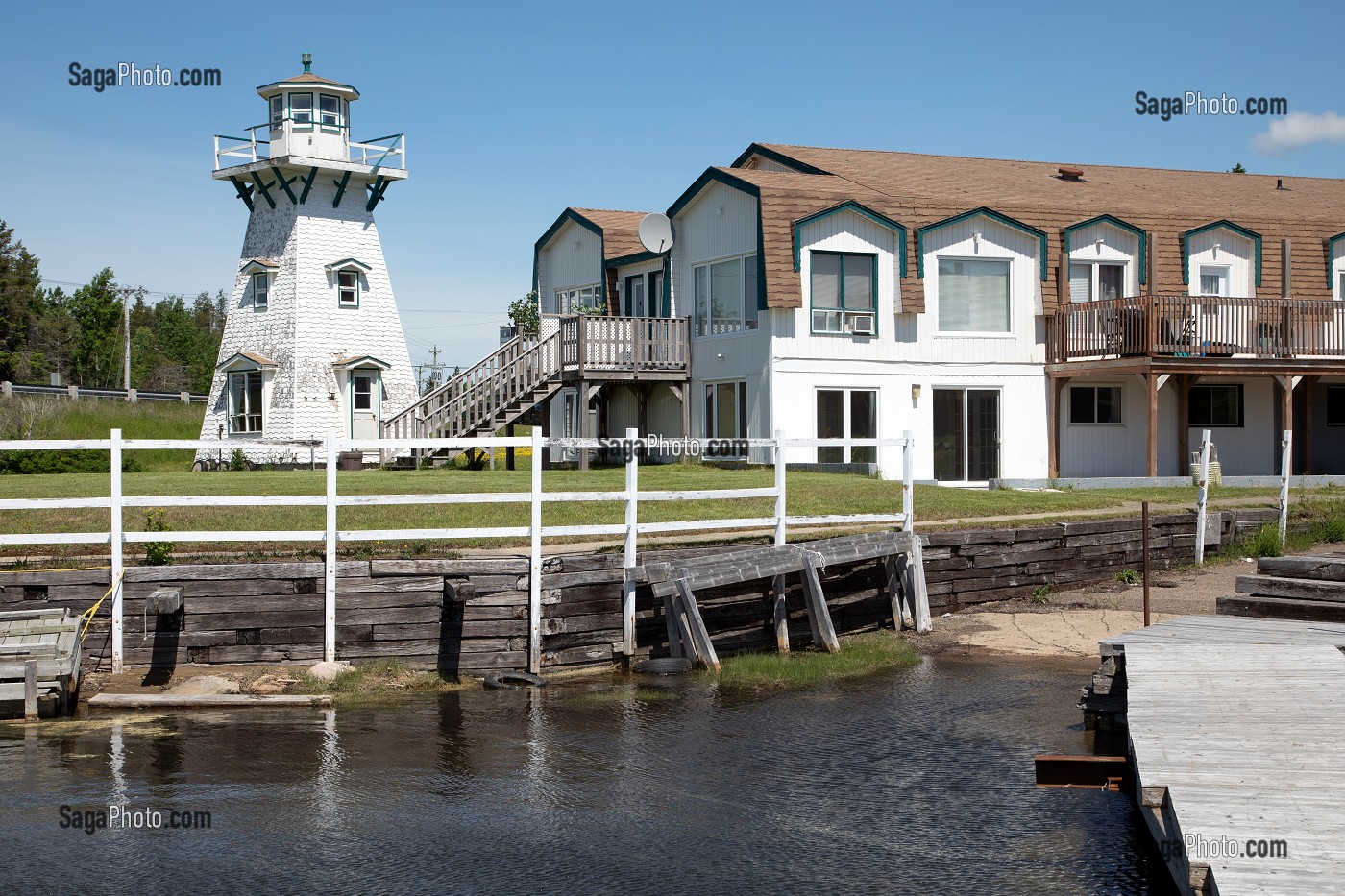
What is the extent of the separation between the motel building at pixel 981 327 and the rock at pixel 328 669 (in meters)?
15.5

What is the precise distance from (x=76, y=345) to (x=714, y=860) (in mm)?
70027

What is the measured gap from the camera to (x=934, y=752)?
35.5ft

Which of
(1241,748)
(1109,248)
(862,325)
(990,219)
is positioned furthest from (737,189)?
(1241,748)

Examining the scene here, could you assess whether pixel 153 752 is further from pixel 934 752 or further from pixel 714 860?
pixel 934 752

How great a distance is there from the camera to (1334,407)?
109 ft

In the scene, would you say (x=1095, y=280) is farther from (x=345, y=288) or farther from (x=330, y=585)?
(x=330, y=585)

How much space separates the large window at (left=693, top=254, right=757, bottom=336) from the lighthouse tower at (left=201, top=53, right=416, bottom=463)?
12677 millimetres

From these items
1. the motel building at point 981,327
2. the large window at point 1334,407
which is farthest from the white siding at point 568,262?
the large window at point 1334,407

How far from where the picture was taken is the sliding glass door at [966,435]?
1172 inches

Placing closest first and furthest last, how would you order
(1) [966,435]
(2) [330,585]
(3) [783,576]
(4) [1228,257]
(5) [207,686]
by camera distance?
(5) [207,686] < (2) [330,585] < (3) [783,576] < (1) [966,435] < (4) [1228,257]

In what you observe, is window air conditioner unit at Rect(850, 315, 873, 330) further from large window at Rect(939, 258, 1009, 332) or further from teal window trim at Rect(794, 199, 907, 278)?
large window at Rect(939, 258, 1009, 332)

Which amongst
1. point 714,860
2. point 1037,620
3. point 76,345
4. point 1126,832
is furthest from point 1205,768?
point 76,345

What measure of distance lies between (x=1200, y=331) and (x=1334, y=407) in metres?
6.76

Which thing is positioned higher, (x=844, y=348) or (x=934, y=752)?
(x=844, y=348)
